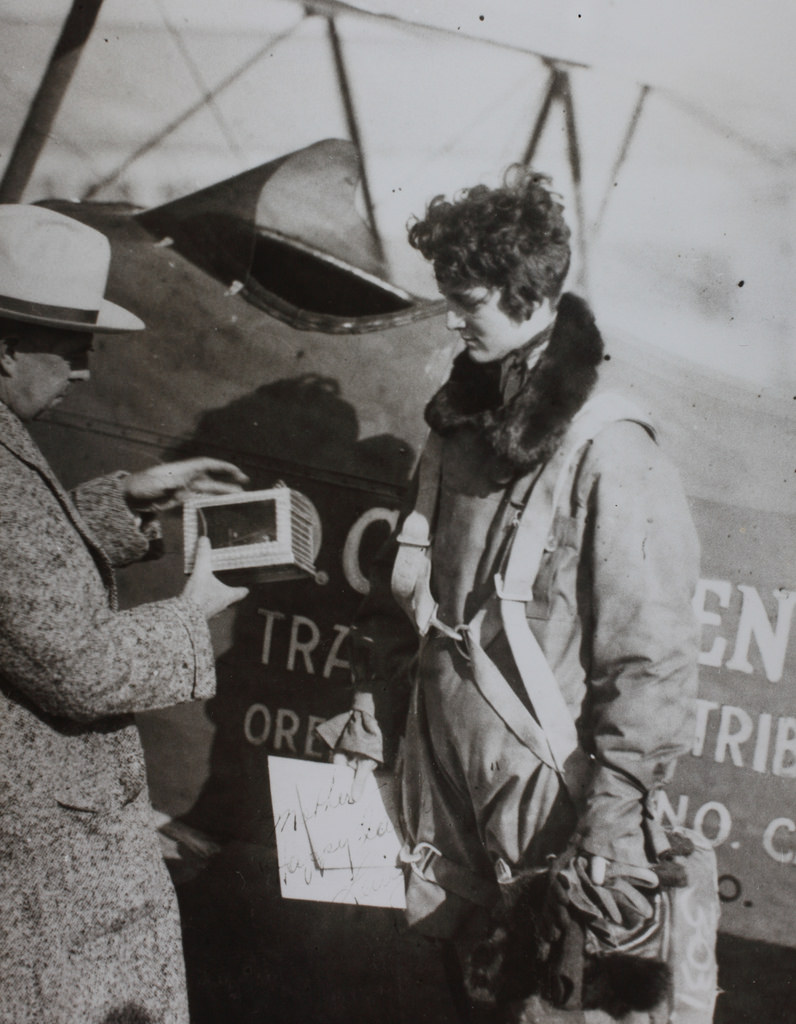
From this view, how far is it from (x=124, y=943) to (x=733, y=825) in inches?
45.6

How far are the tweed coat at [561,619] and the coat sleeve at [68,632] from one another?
55 cm

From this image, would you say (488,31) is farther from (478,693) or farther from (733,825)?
(733,825)

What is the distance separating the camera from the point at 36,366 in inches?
66.5

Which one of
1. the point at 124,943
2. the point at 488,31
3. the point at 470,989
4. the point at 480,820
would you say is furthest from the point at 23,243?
the point at 470,989

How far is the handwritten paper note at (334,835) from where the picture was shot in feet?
6.34

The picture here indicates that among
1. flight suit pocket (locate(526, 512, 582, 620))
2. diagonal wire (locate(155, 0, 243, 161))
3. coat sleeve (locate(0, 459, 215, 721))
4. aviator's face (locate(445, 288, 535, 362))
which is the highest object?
diagonal wire (locate(155, 0, 243, 161))

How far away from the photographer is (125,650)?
4.97ft

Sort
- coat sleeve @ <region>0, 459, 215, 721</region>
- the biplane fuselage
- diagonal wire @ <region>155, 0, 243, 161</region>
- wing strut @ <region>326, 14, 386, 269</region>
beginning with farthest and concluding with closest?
diagonal wire @ <region>155, 0, 243, 161</region> → wing strut @ <region>326, 14, 386, 269</region> → the biplane fuselage → coat sleeve @ <region>0, 459, 215, 721</region>

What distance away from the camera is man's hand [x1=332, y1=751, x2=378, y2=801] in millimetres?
1971

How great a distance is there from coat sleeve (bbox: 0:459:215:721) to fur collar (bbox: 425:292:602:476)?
69cm

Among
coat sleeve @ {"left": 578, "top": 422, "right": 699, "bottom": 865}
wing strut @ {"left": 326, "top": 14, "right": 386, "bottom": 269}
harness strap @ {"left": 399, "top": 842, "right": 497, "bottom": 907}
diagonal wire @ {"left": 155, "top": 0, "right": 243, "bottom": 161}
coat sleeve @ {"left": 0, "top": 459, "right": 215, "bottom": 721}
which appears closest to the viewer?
coat sleeve @ {"left": 0, "top": 459, "right": 215, "bottom": 721}

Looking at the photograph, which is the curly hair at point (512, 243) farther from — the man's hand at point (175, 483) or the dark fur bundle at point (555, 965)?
the dark fur bundle at point (555, 965)

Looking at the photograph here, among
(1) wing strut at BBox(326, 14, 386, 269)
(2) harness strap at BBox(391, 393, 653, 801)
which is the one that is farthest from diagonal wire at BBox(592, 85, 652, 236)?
(1) wing strut at BBox(326, 14, 386, 269)

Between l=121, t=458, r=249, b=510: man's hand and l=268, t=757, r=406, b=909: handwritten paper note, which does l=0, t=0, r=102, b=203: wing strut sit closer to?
l=121, t=458, r=249, b=510: man's hand
